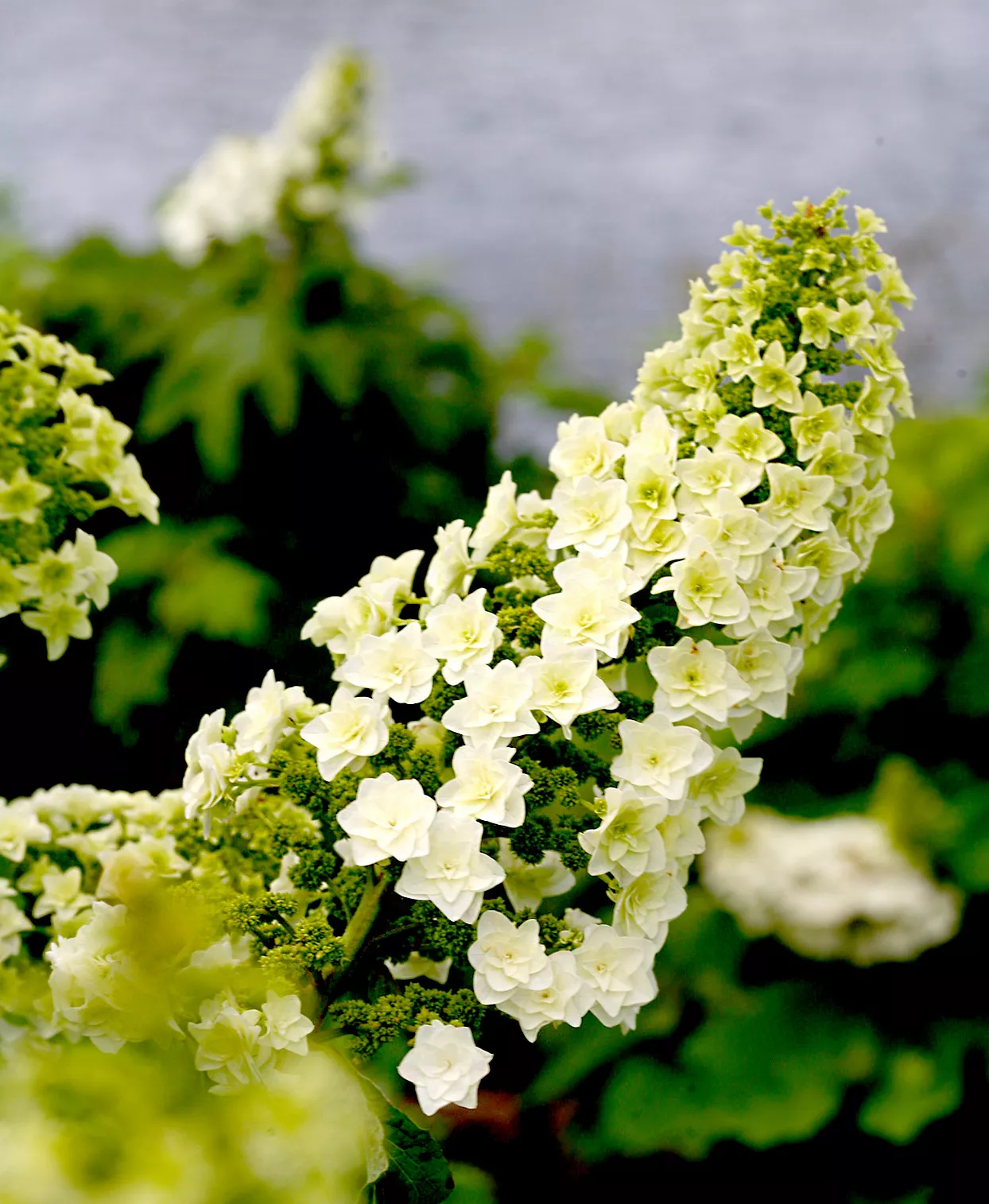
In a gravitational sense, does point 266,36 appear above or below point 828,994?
above

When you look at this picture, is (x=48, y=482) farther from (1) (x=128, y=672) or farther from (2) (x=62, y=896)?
(1) (x=128, y=672)

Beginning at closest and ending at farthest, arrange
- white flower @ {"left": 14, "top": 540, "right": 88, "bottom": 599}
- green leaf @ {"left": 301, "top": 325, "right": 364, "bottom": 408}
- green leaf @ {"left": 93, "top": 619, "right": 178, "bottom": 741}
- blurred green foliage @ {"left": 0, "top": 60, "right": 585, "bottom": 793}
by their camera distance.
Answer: white flower @ {"left": 14, "top": 540, "right": 88, "bottom": 599} < green leaf @ {"left": 93, "top": 619, "right": 178, "bottom": 741} < blurred green foliage @ {"left": 0, "top": 60, "right": 585, "bottom": 793} < green leaf @ {"left": 301, "top": 325, "right": 364, "bottom": 408}

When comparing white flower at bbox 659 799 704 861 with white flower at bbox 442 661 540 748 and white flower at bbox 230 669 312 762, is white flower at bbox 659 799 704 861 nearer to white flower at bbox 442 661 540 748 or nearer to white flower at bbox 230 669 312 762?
white flower at bbox 442 661 540 748

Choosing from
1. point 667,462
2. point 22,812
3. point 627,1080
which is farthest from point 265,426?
point 667,462

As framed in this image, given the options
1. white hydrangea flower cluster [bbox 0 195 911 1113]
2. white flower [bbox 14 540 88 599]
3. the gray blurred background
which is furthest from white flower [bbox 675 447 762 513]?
the gray blurred background

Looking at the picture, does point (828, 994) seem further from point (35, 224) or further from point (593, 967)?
point (35, 224)

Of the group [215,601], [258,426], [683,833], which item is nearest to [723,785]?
[683,833]

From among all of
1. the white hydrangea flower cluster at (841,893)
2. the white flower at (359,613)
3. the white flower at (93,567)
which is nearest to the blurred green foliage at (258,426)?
the white hydrangea flower cluster at (841,893)
